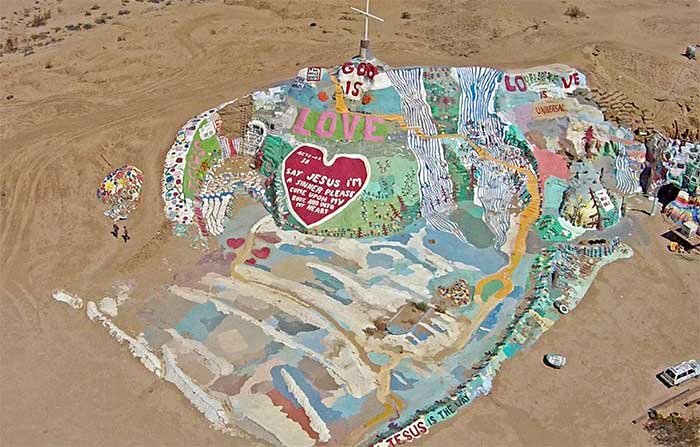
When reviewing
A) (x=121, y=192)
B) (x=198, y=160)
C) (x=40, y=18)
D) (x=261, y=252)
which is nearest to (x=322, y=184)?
(x=261, y=252)

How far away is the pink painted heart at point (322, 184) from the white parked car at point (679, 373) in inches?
686

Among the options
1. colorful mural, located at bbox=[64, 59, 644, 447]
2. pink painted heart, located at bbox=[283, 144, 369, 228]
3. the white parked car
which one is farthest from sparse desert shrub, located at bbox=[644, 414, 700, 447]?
pink painted heart, located at bbox=[283, 144, 369, 228]

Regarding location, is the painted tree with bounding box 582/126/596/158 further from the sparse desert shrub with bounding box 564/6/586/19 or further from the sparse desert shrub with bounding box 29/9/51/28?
→ the sparse desert shrub with bounding box 29/9/51/28

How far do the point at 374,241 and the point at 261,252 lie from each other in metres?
6.00

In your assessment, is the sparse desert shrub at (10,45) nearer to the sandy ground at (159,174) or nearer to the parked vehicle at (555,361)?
the sandy ground at (159,174)

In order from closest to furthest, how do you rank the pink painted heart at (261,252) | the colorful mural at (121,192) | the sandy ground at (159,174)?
the sandy ground at (159,174), the pink painted heart at (261,252), the colorful mural at (121,192)

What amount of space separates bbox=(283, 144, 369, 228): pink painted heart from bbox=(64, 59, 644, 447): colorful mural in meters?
0.08

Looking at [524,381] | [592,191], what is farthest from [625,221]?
[524,381]

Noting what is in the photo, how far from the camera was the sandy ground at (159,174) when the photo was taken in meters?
33.4

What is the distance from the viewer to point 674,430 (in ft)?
106

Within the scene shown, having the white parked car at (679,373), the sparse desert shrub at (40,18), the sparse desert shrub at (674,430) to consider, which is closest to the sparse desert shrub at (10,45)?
the sparse desert shrub at (40,18)

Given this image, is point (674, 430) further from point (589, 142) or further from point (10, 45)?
point (10, 45)

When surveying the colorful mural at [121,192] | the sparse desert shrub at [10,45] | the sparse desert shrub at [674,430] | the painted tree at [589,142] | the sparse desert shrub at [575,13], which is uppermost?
the sparse desert shrub at [575,13]

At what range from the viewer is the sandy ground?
109 ft
